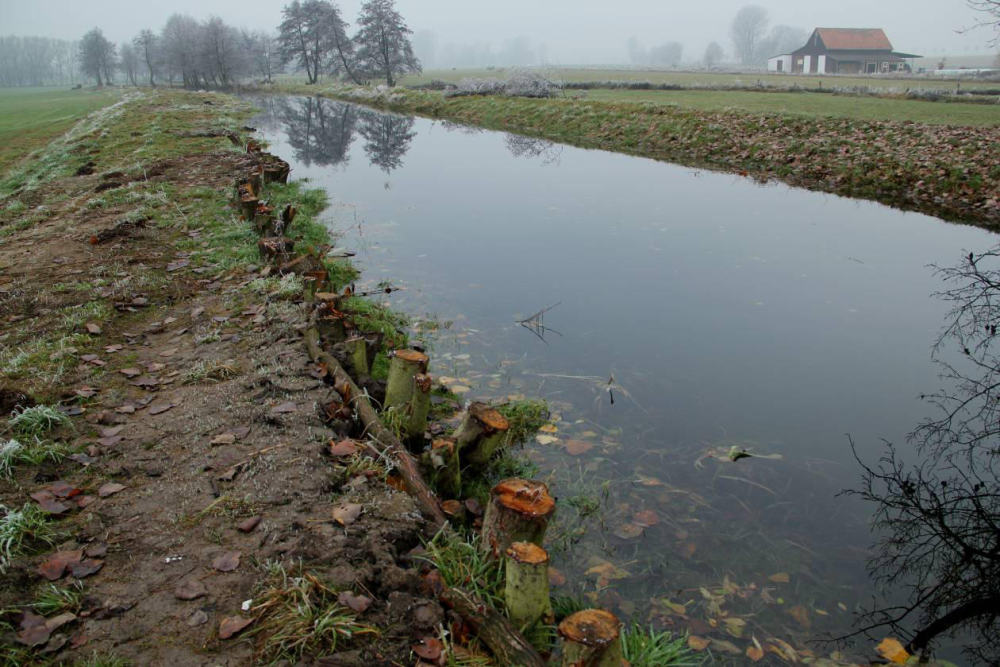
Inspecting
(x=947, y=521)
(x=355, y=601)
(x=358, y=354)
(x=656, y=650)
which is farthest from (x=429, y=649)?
(x=947, y=521)

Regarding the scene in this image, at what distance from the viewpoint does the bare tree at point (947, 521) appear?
3.40 metres

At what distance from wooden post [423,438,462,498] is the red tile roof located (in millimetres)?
89094

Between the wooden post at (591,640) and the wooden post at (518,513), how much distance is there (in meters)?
0.57

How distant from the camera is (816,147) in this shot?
54.0 ft

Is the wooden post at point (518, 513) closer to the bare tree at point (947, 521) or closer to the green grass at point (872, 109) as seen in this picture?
the bare tree at point (947, 521)

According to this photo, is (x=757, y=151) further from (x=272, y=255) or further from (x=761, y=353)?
(x=272, y=255)

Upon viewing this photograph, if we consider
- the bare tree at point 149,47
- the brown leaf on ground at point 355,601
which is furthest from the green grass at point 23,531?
the bare tree at point 149,47

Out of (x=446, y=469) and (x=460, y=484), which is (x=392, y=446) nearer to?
(x=446, y=469)

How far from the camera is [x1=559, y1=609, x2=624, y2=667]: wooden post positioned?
234cm

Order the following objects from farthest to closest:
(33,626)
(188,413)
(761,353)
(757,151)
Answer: (757,151) < (761,353) < (188,413) < (33,626)

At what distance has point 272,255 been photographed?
7340mm

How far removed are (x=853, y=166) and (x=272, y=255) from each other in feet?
47.3

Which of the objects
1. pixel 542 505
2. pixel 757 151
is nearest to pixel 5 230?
pixel 542 505

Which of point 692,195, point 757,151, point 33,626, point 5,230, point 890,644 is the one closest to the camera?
point 33,626
